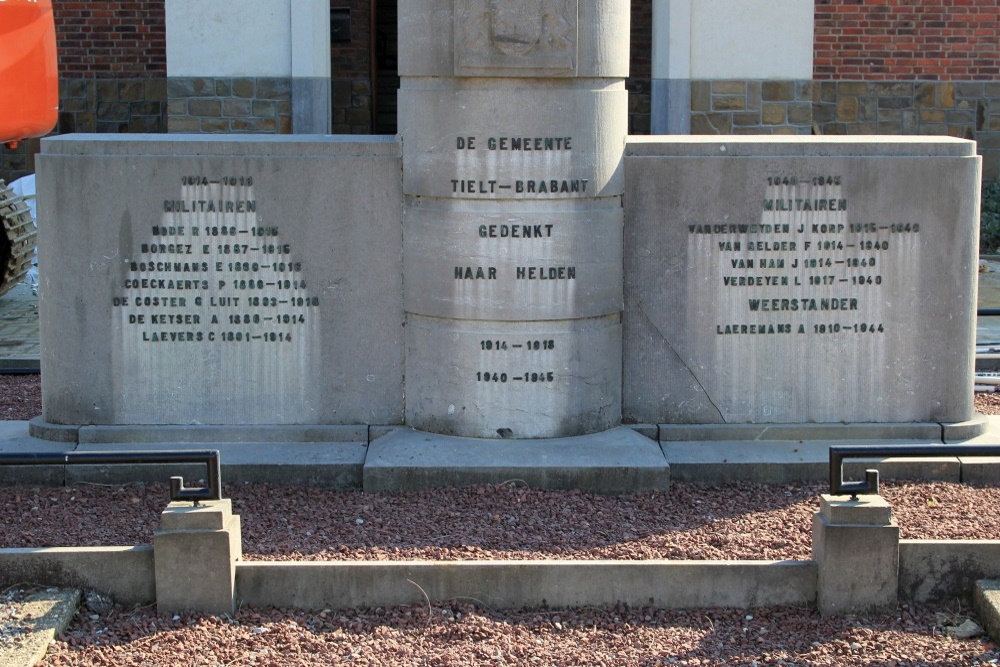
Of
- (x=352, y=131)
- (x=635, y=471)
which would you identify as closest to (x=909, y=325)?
(x=635, y=471)

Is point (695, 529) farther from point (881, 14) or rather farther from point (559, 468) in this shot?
point (881, 14)

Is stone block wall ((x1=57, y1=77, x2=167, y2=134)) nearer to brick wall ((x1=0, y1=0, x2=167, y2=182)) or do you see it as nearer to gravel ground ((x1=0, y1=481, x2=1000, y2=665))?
brick wall ((x1=0, y1=0, x2=167, y2=182))

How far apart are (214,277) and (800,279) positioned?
9.43 feet

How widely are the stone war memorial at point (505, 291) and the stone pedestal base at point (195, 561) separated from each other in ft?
5.01

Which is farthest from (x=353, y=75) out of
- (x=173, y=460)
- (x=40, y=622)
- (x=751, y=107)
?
(x=40, y=622)

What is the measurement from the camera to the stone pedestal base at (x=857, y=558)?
5004mm

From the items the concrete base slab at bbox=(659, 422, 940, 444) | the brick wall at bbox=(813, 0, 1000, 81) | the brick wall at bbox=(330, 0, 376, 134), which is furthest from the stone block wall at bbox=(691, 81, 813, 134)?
the concrete base slab at bbox=(659, 422, 940, 444)

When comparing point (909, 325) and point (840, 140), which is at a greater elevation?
point (840, 140)

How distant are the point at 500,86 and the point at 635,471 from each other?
1894 millimetres

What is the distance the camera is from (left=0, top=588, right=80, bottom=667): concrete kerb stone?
460 centimetres

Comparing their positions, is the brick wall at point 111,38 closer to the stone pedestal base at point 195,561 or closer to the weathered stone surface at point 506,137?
the weathered stone surface at point 506,137

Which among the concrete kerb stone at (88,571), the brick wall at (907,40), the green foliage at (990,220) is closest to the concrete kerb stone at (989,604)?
the concrete kerb stone at (88,571)

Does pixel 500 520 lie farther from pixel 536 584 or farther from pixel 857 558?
pixel 857 558

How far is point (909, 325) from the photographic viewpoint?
22.3ft
